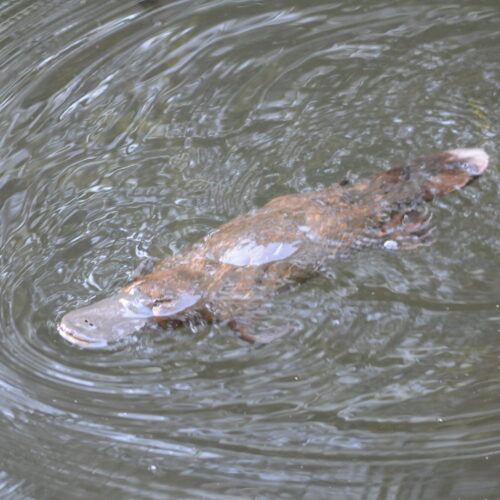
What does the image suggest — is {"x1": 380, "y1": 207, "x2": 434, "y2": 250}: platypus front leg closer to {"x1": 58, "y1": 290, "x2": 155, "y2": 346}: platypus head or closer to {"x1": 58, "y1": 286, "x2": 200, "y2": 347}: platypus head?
{"x1": 58, "y1": 286, "x2": 200, "y2": 347}: platypus head

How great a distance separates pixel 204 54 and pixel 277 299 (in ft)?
8.09

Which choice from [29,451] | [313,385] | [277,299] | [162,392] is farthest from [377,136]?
[29,451]

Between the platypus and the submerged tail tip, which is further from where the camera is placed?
the submerged tail tip

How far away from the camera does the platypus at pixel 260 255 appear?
3.62 metres

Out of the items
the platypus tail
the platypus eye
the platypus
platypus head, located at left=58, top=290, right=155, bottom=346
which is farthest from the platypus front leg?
platypus head, located at left=58, top=290, right=155, bottom=346

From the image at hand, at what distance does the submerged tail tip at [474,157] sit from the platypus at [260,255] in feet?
0.83

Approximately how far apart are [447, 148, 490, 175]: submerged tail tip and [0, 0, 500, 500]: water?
3.8 inches

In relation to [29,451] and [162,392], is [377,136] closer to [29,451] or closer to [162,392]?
[162,392]

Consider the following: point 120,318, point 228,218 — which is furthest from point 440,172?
point 120,318

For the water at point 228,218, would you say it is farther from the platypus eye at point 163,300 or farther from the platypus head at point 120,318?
the platypus eye at point 163,300

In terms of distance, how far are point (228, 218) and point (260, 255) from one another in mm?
789

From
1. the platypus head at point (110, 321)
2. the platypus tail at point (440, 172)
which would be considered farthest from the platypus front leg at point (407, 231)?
the platypus head at point (110, 321)

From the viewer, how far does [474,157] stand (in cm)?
424

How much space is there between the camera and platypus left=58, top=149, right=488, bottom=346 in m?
3.62
